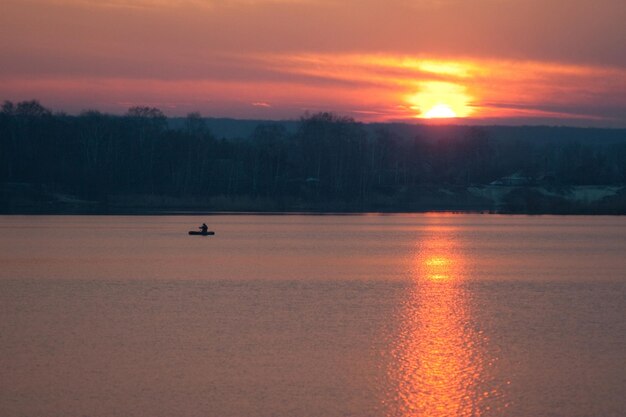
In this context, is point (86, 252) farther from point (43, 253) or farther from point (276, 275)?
point (276, 275)

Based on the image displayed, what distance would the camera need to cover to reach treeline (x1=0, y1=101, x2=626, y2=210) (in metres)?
114

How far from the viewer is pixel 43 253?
1850 inches

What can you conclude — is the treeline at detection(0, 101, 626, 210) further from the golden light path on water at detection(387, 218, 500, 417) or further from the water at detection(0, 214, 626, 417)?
the golden light path on water at detection(387, 218, 500, 417)

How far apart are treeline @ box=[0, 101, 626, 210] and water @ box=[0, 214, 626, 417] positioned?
232 ft

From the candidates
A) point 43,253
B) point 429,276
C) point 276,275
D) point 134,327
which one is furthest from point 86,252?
point 134,327

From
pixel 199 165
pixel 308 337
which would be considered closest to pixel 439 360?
pixel 308 337

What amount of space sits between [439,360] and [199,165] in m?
108

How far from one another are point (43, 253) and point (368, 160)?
101 meters

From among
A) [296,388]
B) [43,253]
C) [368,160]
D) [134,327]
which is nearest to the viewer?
[296,388]

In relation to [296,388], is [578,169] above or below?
above

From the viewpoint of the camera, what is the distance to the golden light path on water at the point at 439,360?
1516 centimetres

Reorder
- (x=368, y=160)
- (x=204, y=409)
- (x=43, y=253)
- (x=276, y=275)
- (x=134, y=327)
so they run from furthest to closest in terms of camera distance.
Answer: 1. (x=368, y=160)
2. (x=43, y=253)
3. (x=276, y=275)
4. (x=134, y=327)
5. (x=204, y=409)

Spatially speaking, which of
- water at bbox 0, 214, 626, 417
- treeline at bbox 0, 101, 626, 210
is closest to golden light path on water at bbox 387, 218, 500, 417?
water at bbox 0, 214, 626, 417

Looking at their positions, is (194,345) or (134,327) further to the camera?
(134,327)
